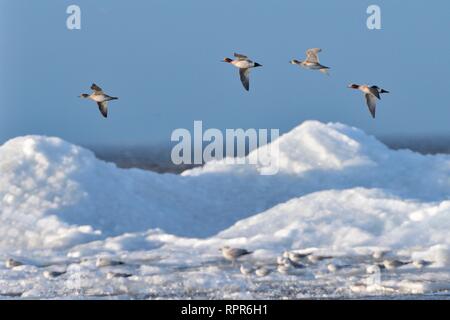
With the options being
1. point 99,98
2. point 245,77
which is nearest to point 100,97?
point 99,98

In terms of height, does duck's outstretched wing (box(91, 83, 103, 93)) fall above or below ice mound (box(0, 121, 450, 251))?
above

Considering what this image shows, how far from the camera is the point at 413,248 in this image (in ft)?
63.3

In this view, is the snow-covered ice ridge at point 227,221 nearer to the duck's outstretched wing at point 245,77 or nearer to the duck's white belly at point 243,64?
the duck's outstretched wing at point 245,77

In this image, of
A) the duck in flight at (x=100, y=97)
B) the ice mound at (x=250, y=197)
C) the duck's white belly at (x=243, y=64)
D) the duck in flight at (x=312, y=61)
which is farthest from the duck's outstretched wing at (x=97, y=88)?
the duck in flight at (x=312, y=61)


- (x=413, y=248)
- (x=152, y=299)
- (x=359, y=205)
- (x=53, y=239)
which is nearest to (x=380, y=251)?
(x=413, y=248)

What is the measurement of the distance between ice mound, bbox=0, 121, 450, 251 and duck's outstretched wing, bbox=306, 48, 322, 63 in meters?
3.01

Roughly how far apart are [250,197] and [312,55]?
4.84 m

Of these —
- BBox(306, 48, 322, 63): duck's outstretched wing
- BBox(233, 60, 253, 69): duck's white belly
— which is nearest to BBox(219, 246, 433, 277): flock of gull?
BBox(233, 60, 253, 69): duck's white belly

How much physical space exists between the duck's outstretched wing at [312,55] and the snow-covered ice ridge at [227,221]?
301cm

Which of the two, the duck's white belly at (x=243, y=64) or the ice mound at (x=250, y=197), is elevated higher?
the duck's white belly at (x=243, y=64)

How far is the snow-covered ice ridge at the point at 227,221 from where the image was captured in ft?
55.9

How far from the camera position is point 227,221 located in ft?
76.2

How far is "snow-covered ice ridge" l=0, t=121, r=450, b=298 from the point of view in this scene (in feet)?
55.9

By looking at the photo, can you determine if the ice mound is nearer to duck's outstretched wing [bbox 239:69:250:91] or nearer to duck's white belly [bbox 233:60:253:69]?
duck's outstretched wing [bbox 239:69:250:91]
